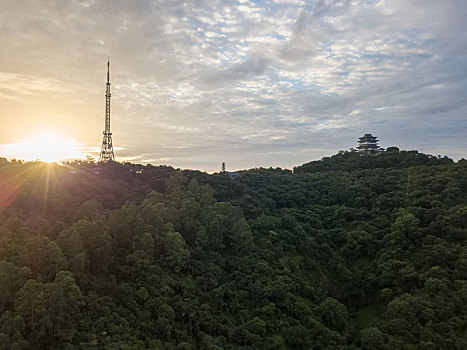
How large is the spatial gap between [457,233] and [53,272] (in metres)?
36.4

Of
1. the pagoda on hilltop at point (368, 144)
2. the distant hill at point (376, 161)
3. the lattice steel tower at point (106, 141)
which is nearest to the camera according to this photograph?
the lattice steel tower at point (106, 141)

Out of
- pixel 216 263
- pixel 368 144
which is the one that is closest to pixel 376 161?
pixel 368 144

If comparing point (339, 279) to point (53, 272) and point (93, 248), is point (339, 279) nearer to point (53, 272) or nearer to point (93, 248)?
point (93, 248)

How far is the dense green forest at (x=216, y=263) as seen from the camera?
20828 mm

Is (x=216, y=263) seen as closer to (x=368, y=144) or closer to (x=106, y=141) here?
(x=106, y=141)

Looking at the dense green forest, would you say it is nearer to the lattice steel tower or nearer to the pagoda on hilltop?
the lattice steel tower

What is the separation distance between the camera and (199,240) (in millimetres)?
32688

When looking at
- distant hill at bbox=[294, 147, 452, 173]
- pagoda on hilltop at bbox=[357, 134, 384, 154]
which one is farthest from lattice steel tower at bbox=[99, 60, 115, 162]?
pagoda on hilltop at bbox=[357, 134, 384, 154]

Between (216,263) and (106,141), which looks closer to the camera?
(216,263)

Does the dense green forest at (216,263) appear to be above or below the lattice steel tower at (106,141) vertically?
below

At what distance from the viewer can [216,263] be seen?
3189cm

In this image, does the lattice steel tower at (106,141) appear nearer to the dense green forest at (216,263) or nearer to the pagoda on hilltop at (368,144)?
the dense green forest at (216,263)

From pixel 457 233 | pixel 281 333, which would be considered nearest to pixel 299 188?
pixel 457 233

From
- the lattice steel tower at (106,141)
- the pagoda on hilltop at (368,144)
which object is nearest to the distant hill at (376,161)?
the pagoda on hilltop at (368,144)
